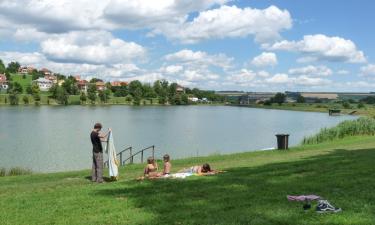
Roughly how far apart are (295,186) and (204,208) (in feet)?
10.8

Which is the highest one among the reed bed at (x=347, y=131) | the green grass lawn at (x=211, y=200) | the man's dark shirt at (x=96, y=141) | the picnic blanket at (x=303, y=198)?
the man's dark shirt at (x=96, y=141)

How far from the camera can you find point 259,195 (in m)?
11.1

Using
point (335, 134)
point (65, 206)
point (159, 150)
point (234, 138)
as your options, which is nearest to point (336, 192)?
point (65, 206)

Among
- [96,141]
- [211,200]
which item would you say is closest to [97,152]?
[96,141]

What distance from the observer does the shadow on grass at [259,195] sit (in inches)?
342

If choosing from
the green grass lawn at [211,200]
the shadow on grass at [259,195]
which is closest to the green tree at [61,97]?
the green grass lawn at [211,200]

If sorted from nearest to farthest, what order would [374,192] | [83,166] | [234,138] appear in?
1. [374,192]
2. [83,166]
3. [234,138]

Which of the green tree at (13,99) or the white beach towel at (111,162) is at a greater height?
the green tree at (13,99)

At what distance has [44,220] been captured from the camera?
970 centimetres

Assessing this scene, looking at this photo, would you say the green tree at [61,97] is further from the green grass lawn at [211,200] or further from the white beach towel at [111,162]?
the green grass lawn at [211,200]

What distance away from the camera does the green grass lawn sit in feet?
29.0

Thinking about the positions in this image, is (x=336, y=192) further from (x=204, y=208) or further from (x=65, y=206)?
(x=65, y=206)

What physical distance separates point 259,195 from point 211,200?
116 centimetres

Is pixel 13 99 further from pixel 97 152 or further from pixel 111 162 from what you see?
pixel 97 152
